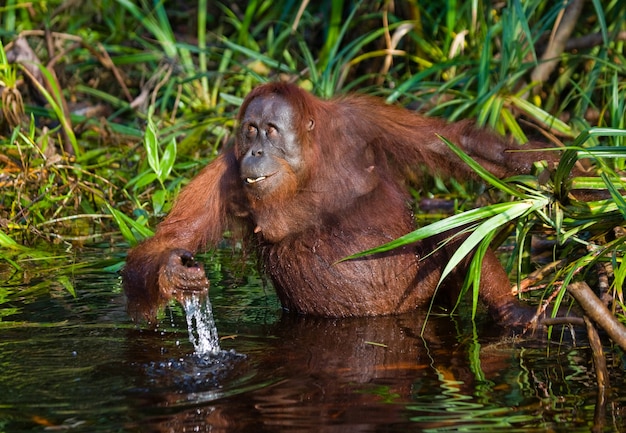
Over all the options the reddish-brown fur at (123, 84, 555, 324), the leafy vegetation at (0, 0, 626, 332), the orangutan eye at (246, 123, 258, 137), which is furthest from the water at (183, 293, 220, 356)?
the leafy vegetation at (0, 0, 626, 332)

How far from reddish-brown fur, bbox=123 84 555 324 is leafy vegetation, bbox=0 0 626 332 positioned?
425 millimetres

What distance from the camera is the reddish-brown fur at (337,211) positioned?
5043mm

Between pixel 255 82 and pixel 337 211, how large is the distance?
393cm

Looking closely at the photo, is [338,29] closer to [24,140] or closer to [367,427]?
[24,140]

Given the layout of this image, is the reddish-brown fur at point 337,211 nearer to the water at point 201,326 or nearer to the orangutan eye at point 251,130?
the orangutan eye at point 251,130

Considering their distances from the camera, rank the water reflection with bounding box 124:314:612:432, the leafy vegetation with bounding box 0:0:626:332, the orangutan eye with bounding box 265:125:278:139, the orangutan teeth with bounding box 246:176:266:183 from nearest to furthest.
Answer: the water reflection with bounding box 124:314:612:432, the orangutan teeth with bounding box 246:176:266:183, the orangutan eye with bounding box 265:125:278:139, the leafy vegetation with bounding box 0:0:626:332

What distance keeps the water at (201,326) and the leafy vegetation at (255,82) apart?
1114 millimetres

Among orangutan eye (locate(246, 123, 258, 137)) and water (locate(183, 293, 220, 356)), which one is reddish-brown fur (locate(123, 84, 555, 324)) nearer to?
orangutan eye (locate(246, 123, 258, 137))

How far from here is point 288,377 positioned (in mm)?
3906

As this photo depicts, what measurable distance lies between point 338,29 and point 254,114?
433 centimetres

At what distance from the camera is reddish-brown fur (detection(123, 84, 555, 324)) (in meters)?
5.04

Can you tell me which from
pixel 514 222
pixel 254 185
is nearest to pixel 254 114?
pixel 254 185

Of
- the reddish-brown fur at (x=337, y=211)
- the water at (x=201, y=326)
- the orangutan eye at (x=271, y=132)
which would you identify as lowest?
the water at (x=201, y=326)

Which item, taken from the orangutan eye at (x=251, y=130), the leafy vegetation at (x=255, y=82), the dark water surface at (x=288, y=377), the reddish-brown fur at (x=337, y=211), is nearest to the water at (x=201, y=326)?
the dark water surface at (x=288, y=377)
